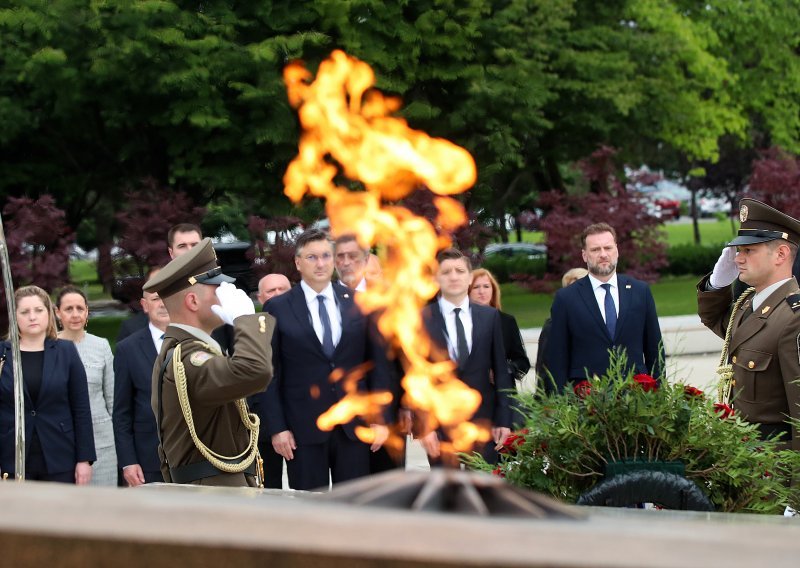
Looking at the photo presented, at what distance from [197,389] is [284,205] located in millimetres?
18840

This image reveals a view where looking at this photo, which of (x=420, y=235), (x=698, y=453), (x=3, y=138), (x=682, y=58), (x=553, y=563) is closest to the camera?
(x=553, y=563)

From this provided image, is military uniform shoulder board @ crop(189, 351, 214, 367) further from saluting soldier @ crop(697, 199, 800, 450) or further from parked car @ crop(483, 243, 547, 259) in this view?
parked car @ crop(483, 243, 547, 259)

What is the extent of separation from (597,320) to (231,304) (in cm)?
344

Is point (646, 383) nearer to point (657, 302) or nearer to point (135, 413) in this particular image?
point (135, 413)

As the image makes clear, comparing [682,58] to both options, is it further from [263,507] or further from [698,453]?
[263,507]

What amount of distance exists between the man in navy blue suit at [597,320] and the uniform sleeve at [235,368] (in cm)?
327

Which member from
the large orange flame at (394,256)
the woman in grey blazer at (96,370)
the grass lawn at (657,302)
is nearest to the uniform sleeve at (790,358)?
the large orange flame at (394,256)

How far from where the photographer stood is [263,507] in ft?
7.36

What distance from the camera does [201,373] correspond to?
18.4ft

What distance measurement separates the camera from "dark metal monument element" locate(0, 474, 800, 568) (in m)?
1.88

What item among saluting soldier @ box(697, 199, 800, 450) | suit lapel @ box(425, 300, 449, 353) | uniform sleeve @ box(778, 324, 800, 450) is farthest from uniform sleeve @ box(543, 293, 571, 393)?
uniform sleeve @ box(778, 324, 800, 450)

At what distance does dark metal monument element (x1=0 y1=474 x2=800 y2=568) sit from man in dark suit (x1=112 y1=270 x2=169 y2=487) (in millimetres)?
5858

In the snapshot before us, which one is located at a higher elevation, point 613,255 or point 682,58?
point 682,58

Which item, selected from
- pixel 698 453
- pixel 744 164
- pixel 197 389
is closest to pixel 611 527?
pixel 698 453
